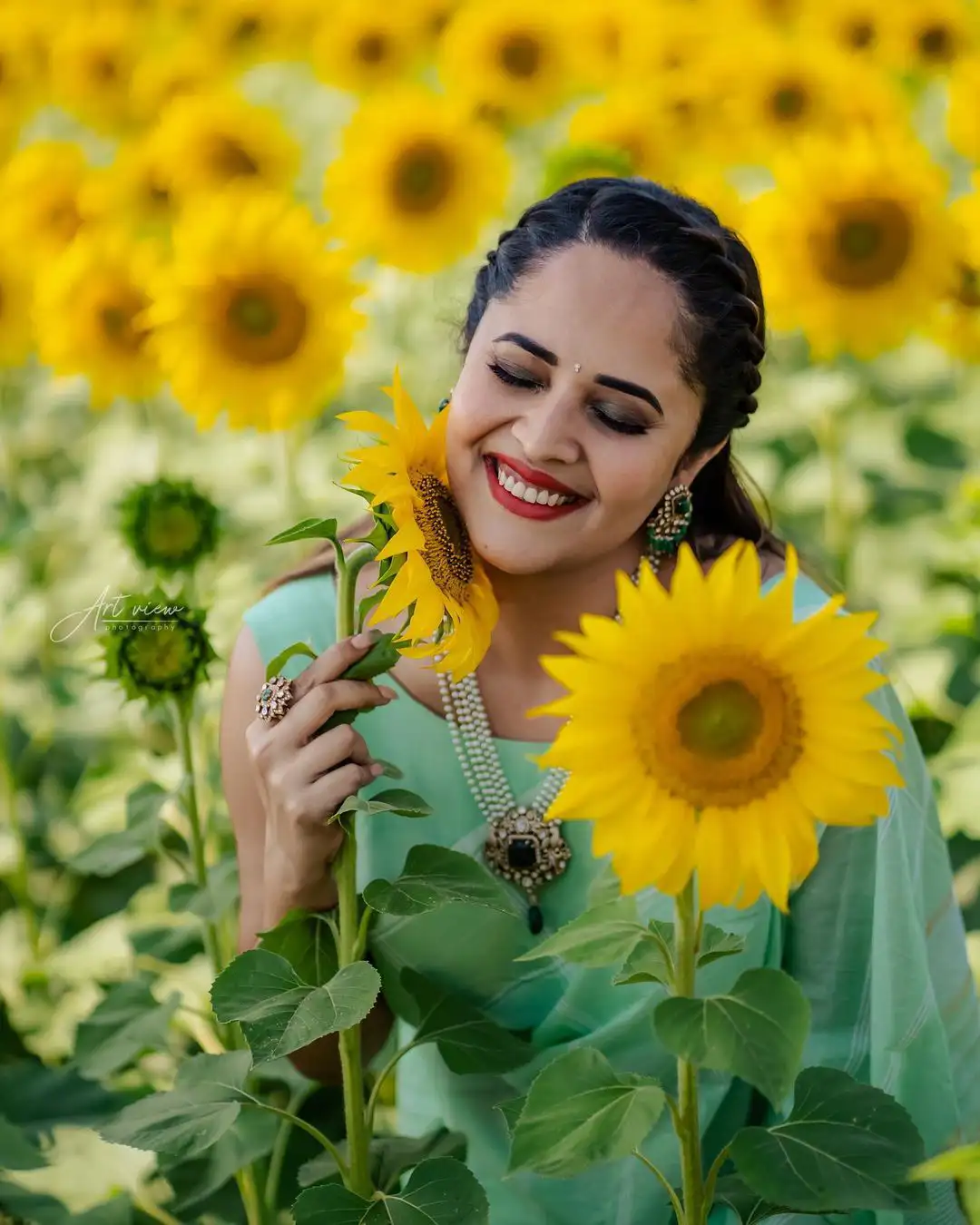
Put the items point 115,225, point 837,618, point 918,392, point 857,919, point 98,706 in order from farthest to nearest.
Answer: point 918,392 → point 115,225 → point 98,706 → point 857,919 → point 837,618

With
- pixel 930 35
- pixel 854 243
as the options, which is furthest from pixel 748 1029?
pixel 930 35

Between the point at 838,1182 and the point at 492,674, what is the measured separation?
0.62m

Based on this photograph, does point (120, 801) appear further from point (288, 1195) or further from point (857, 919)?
point (857, 919)

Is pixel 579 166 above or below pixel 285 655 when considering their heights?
above

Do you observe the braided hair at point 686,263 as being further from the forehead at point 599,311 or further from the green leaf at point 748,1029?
the green leaf at point 748,1029

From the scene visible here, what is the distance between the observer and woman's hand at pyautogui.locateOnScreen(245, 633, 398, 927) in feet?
3.22

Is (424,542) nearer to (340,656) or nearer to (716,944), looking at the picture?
(340,656)

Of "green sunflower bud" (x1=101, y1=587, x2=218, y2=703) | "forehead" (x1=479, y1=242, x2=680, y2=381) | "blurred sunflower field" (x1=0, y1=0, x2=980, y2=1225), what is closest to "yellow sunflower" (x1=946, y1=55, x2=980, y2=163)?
"blurred sunflower field" (x1=0, y1=0, x2=980, y2=1225)

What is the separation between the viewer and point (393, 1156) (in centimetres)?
109

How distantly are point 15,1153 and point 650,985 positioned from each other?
0.51 m

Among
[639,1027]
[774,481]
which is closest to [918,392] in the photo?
[774,481]

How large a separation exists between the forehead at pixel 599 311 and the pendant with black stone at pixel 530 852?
1.32ft

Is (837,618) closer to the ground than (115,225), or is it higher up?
closer to the ground

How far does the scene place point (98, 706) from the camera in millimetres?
1804
